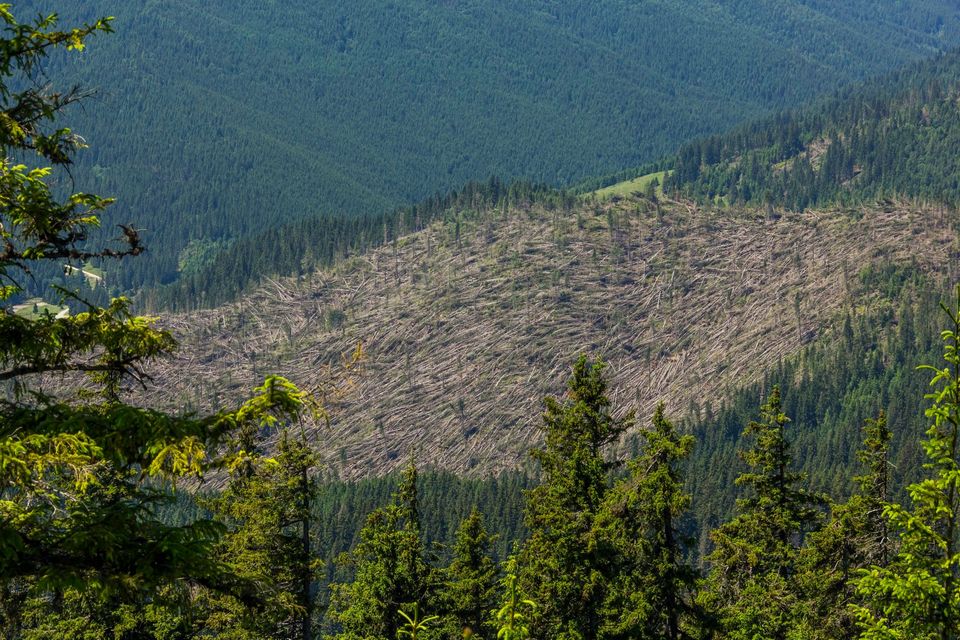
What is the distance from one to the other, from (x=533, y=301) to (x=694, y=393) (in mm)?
27516

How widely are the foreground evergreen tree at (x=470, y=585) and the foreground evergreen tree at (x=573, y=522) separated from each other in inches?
218

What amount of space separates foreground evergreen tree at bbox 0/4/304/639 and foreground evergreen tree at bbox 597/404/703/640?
17.2m

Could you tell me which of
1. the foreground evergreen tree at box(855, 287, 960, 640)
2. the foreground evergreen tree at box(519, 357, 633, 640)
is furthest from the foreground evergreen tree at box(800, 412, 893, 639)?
the foreground evergreen tree at box(855, 287, 960, 640)

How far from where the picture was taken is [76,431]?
609 inches

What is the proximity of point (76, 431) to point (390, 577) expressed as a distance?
2574 cm

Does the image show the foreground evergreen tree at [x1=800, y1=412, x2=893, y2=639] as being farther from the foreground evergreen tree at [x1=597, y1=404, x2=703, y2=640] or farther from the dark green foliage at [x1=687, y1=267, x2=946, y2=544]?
the dark green foliage at [x1=687, y1=267, x2=946, y2=544]

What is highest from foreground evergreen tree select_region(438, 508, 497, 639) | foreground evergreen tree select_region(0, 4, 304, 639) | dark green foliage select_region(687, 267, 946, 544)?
dark green foliage select_region(687, 267, 946, 544)

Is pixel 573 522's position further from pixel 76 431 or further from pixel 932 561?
pixel 76 431

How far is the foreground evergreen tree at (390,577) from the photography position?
40219 mm

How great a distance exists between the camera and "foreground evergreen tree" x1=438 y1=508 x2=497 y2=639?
41.3 metres

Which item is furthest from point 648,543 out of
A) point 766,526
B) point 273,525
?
point 273,525

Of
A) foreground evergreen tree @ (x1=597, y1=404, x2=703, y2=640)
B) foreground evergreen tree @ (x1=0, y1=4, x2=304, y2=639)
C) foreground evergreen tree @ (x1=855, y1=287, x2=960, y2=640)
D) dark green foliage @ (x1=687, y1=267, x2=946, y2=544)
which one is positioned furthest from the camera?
dark green foliage @ (x1=687, y1=267, x2=946, y2=544)

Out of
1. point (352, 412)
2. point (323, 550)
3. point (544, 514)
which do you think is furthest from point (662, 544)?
point (352, 412)

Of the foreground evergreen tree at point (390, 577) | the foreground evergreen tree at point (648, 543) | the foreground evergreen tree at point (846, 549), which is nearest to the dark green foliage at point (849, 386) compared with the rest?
the foreground evergreen tree at point (846, 549)
